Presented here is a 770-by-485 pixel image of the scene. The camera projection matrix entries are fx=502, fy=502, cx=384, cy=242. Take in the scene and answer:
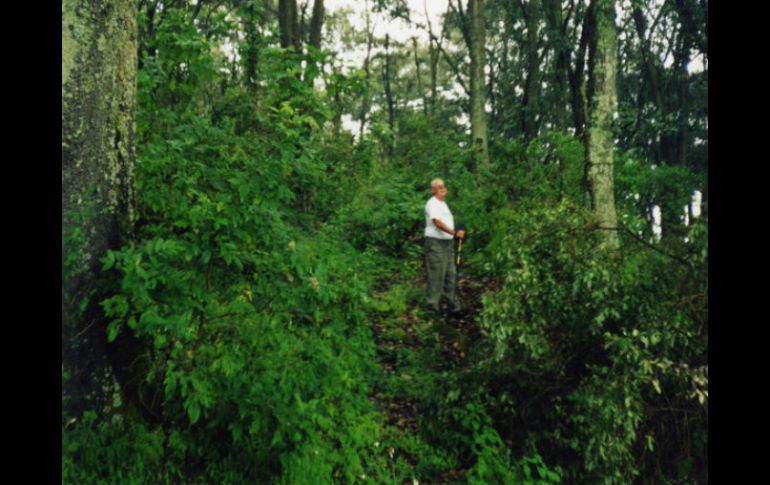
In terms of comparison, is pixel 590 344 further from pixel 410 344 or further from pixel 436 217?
pixel 436 217

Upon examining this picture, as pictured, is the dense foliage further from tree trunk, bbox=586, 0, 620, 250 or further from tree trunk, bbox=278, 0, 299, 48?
tree trunk, bbox=278, 0, 299, 48

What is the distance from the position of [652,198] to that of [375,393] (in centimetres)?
1179

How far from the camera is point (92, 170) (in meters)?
3.31

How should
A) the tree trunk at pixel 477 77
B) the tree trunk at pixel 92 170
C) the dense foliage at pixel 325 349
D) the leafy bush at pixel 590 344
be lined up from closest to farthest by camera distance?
the tree trunk at pixel 92 170 → the dense foliage at pixel 325 349 → the leafy bush at pixel 590 344 → the tree trunk at pixel 477 77

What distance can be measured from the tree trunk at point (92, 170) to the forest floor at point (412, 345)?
2.69 m

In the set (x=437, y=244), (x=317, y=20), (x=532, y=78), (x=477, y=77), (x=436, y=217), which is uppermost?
(x=317, y=20)

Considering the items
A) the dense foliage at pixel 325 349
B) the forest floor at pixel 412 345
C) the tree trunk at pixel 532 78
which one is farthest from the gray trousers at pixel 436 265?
the tree trunk at pixel 532 78

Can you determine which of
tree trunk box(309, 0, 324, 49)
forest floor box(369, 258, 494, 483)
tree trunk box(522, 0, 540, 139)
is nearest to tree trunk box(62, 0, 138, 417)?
forest floor box(369, 258, 494, 483)

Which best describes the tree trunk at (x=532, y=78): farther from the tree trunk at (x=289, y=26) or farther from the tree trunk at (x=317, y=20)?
the tree trunk at (x=289, y=26)

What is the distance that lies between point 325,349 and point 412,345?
290cm

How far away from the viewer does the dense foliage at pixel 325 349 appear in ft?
11.2

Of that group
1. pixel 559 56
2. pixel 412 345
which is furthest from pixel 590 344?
pixel 559 56

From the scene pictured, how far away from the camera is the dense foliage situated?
11.2ft
